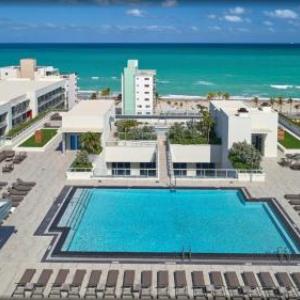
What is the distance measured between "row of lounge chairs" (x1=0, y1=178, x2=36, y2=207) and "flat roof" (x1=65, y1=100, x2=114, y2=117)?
9.28 meters

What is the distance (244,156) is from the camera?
30.2 meters

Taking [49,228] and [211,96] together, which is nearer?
[49,228]

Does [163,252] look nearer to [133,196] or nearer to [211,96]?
[133,196]

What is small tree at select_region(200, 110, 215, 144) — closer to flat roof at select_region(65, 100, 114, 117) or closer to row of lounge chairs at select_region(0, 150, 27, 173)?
flat roof at select_region(65, 100, 114, 117)

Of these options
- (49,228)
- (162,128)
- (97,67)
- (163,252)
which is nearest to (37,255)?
(49,228)

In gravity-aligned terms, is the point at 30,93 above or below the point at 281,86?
above

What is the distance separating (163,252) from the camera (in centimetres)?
1984

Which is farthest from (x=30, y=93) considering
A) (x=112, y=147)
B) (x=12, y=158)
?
(x=112, y=147)

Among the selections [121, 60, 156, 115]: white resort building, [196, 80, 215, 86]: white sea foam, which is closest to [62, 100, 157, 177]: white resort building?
[121, 60, 156, 115]: white resort building

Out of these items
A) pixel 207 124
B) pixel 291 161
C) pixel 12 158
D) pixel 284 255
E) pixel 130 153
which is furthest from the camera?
pixel 207 124

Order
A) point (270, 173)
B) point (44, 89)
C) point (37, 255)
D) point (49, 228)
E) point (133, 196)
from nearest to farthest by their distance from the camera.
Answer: point (37, 255) → point (49, 228) → point (133, 196) → point (270, 173) → point (44, 89)

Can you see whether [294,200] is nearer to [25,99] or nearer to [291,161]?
[291,161]

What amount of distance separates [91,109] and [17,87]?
51.1 ft

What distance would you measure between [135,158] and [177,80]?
7835 centimetres
